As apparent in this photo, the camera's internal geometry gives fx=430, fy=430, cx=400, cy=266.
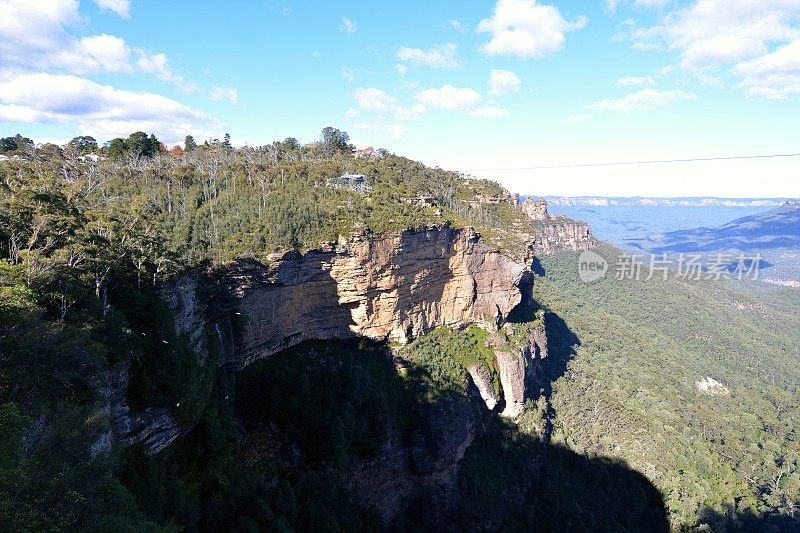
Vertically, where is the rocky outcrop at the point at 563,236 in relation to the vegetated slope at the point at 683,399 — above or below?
above

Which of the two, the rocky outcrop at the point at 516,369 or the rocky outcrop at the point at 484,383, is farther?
the rocky outcrop at the point at 516,369

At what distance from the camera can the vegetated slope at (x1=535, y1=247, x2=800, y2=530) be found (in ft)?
123

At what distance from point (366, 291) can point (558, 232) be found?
70.9m

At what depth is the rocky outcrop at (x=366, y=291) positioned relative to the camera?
21.9m

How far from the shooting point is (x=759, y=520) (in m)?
36.8

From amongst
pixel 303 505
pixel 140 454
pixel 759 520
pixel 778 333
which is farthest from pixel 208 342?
pixel 778 333

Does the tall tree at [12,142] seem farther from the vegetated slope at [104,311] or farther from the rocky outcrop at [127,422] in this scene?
the rocky outcrop at [127,422]

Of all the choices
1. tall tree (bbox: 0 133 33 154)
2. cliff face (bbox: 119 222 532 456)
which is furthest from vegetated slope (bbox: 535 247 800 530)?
tall tree (bbox: 0 133 33 154)

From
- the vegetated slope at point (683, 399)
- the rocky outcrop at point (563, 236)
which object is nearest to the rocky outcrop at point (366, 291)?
the vegetated slope at point (683, 399)

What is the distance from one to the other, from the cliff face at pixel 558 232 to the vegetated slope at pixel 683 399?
12241 millimetres

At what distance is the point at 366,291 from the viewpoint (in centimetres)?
2733

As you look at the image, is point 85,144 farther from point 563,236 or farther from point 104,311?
point 563,236

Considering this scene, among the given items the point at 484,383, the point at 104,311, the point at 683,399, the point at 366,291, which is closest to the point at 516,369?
the point at 484,383

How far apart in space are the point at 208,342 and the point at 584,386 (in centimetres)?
3819
